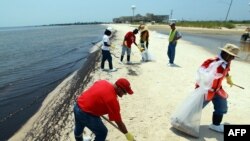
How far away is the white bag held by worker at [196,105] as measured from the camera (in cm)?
553

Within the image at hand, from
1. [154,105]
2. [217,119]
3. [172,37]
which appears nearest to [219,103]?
[217,119]

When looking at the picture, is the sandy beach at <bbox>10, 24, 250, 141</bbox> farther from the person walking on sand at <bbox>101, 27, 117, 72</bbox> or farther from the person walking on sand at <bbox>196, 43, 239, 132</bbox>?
the person walking on sand at <bbox>101, 27, 117, 72</bbox>

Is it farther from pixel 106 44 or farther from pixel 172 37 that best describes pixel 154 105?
pixel 172 37

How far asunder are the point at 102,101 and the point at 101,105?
0.08 metres

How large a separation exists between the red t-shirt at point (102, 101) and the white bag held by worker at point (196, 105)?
2008 millimetres

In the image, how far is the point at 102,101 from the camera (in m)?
4.21

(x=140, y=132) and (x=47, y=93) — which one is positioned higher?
(x=140, y=132)

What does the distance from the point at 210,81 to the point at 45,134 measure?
3.90m

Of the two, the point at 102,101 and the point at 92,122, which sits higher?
the point at 102,101

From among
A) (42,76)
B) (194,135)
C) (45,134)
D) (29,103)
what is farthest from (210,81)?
(42,76)

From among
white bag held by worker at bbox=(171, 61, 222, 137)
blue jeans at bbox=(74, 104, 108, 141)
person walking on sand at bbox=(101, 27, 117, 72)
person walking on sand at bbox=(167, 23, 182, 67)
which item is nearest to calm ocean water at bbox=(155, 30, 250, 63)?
person walking on sand at bbox=(167, 23, 182, 67)

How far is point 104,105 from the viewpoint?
4.23 metres

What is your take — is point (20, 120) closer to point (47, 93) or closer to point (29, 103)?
point (29, 103)

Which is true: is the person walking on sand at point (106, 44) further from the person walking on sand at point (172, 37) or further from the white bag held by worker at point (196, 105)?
the white bag held by worker at point (196, 105)
